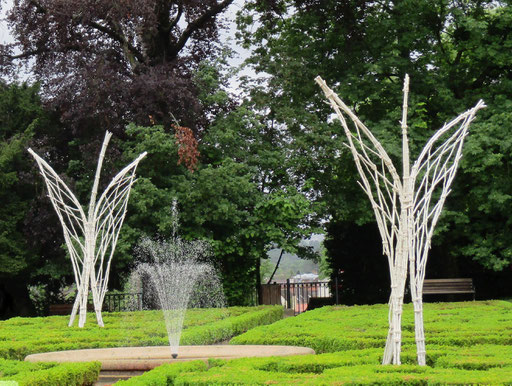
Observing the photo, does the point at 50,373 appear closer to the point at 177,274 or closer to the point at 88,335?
the point at 88,335

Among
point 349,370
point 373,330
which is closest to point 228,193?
point 373,330

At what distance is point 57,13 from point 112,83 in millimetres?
→ 2012

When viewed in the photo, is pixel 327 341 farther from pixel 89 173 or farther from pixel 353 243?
pixel 353 243

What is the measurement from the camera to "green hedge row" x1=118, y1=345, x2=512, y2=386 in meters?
5.54

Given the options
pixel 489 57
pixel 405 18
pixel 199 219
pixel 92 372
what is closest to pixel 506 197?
pixel 489 57

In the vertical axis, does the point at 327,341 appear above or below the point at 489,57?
below

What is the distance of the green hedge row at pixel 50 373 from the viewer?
6129 mm

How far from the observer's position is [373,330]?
9320mm

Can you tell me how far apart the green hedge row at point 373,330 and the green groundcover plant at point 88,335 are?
3.21 ft

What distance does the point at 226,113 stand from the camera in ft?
59.9

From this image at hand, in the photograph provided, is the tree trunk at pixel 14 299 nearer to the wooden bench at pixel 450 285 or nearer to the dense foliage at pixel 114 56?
the dense foliage at pixel 114 56

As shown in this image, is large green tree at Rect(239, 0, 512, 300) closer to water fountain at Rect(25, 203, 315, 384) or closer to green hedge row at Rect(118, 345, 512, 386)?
water fountain at Rect(25, 203, 315, 384)

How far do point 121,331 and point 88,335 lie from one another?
0.58m

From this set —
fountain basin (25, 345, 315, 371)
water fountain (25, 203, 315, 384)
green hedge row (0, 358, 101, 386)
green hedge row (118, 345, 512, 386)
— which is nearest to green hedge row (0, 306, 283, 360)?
water fountain (25, 203, 315, 384)
